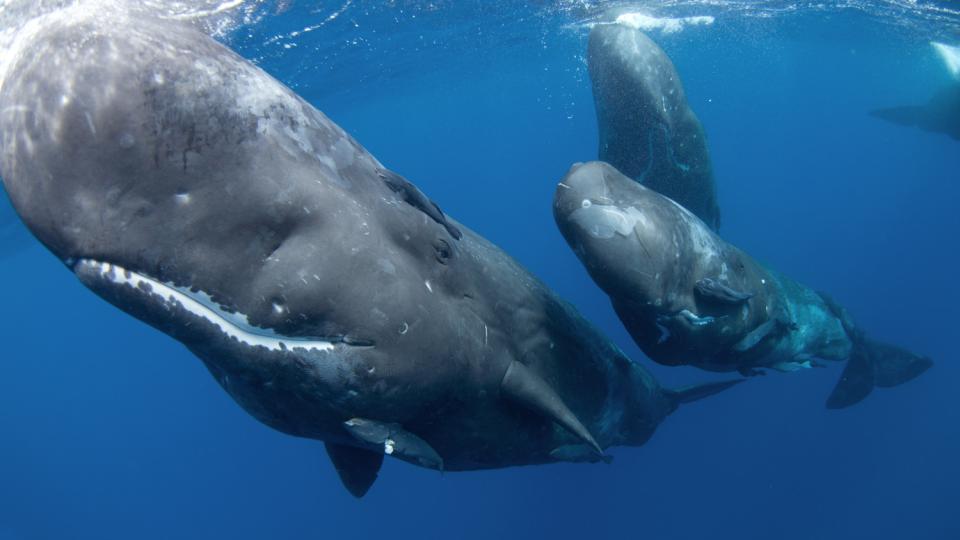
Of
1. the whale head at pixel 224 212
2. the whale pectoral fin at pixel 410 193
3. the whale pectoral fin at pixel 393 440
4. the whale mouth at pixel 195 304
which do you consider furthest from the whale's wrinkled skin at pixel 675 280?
the whale mouth at pixel 195 304

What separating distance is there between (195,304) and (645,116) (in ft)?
30.7

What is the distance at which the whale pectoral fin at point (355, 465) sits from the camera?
5.75 metres

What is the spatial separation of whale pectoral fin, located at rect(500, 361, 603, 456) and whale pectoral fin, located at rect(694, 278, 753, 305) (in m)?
2.66

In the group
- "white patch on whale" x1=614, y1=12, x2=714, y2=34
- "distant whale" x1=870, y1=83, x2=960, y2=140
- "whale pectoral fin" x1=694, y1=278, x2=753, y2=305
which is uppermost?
"white patch on whale" x1=614, y1=12, x2=714, y2=34

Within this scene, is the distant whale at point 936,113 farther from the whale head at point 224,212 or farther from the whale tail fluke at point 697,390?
the whale head at point 224,212

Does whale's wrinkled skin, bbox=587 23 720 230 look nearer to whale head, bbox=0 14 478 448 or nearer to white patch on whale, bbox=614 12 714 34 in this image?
whale head, bbox=0 14 478 448

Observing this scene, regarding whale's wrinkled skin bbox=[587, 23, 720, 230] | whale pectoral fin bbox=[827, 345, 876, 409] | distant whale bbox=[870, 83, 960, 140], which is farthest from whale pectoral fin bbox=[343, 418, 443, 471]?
distant whale bbox=[870, 83, 960, 140]

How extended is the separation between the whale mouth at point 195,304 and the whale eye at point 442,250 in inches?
44.8

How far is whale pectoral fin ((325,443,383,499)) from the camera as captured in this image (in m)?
5.75

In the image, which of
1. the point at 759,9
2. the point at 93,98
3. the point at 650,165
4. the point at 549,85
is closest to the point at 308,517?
the point at 650,165

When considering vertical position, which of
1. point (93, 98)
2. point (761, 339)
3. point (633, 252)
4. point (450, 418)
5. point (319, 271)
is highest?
point (93, 98)

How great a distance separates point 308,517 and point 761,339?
35.8m

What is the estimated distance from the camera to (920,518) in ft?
83.5

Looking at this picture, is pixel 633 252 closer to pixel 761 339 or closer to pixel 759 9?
pixel 761 339
